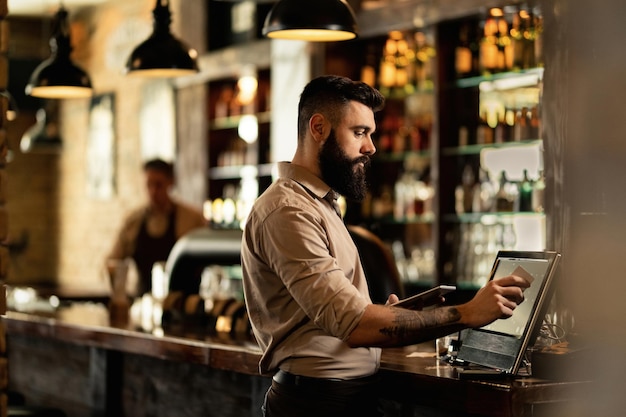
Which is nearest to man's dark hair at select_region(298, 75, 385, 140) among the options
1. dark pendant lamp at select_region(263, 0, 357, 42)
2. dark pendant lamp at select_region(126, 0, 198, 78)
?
dark pendant lamp at select_region(263, 0, 357, 42)

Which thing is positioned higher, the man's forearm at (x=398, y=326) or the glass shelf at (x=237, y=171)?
the glass shelf at (x=237, y=171)

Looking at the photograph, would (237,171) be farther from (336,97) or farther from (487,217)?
(336,97)

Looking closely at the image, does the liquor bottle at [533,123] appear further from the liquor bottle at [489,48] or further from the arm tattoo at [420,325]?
the arm tattoo at [420,325]

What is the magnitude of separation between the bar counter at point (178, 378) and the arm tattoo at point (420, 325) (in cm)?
17

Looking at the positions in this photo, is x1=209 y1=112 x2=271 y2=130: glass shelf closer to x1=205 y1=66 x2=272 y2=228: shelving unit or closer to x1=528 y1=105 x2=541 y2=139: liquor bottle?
x1=205 y1=66 x2=272 y2=228: shelving unit

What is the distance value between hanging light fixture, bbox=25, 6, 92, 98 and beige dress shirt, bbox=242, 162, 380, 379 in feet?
8.63

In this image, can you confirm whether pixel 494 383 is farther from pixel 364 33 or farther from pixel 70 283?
pixel 70 283

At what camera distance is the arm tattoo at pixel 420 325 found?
2.41m

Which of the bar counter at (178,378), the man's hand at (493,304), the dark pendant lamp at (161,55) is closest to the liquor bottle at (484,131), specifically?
the dark pendant lamp at (161,55)

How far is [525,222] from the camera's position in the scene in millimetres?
6137

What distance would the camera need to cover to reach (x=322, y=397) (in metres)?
2.54

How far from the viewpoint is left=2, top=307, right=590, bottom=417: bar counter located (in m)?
2.47

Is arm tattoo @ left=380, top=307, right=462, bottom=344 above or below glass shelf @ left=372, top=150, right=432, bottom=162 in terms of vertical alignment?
below

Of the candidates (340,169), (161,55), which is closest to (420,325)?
(340,169)
